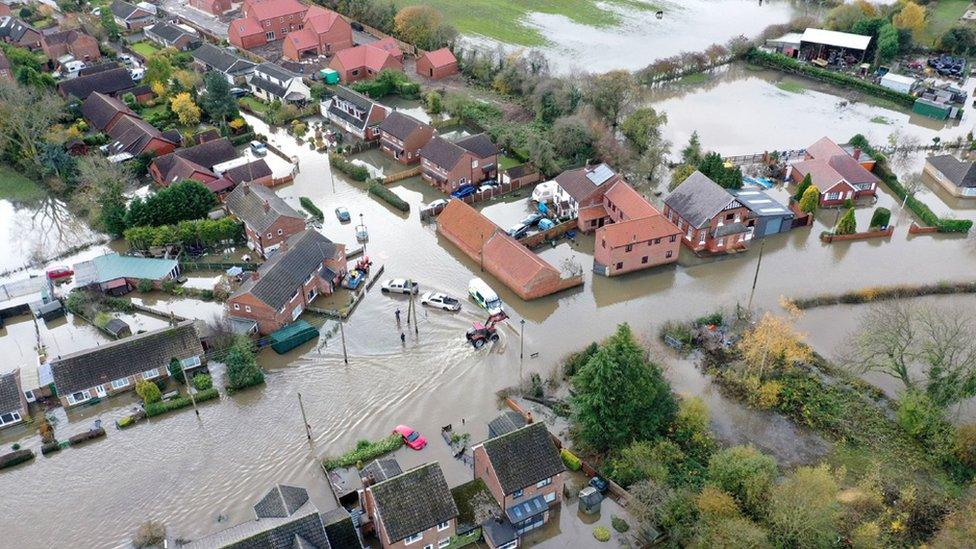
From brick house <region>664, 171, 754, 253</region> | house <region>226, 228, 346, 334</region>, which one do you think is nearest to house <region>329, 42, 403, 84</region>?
house <region>226, 228, 346, 334</region>

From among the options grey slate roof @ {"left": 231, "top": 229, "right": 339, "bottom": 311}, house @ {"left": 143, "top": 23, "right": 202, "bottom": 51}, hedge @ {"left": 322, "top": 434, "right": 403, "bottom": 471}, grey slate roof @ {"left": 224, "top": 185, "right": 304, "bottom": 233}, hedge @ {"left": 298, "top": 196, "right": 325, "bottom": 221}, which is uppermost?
house @ {"left": 143, "top": 23, "right": 202, "bottom": 51}

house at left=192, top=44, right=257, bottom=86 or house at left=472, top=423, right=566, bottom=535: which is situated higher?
house at left=192, top=44, right=257, bottom=86

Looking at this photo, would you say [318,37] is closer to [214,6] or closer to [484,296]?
[214,6]

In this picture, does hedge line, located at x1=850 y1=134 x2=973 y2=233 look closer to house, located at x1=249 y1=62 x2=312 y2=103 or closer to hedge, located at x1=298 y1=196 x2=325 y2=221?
hedge, located at x1=298 y1=196 x2=325 y2=221

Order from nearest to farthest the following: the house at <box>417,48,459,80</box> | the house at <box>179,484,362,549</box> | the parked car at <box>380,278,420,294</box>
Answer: the house at <box>179,484,362,549</box>
the parked car at <box>380,278,420,294</box>
the house at <box>417,48,459,80</box>

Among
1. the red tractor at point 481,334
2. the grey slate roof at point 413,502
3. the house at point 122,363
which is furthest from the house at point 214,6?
the grey slate roof at point 413,502

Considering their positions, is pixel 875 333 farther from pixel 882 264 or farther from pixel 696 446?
pixel 882 264

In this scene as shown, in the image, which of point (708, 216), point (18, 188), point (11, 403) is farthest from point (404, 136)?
point (11, 403)

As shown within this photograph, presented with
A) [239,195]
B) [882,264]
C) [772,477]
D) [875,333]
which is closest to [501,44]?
[239,195]
